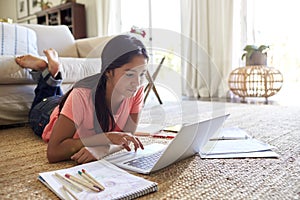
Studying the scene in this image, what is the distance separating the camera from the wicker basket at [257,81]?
2666 millimetres

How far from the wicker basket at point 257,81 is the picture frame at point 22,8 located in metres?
4.02

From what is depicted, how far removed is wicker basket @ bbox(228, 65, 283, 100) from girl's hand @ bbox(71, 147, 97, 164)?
214 centimetres

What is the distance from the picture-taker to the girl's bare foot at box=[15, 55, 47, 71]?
4.77 feet

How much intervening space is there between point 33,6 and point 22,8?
0.41 metres

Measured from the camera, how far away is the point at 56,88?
A: 1476 mm

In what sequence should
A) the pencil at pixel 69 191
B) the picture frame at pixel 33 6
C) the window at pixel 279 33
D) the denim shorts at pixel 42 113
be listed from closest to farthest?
1. the pencil at pixel 69 191
2. the denim shorts at pixel 42 113
3. the window at pixel 279 33
4. the picture frame at pixel 33 6

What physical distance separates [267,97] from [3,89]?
2.27 m

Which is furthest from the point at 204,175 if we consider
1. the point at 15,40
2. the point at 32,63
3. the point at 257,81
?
the point at 257,81

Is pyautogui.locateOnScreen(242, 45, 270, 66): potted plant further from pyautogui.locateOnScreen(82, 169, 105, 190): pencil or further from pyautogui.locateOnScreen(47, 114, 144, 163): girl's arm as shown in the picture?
pyautogui.locateOnScreen(82, 169, 105, 190): pencil

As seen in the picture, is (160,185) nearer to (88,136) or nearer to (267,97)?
(88,136)

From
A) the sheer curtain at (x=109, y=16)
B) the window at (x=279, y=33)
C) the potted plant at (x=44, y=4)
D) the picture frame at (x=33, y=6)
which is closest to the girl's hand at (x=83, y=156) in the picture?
the window at (x=279, y=33)

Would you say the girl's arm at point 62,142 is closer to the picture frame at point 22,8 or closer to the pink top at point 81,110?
the pink top at point 81,110

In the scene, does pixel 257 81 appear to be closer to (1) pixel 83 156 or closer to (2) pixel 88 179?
(1) pixel 83 156

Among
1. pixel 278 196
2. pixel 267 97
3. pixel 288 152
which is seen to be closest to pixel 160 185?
pixel 278 196
